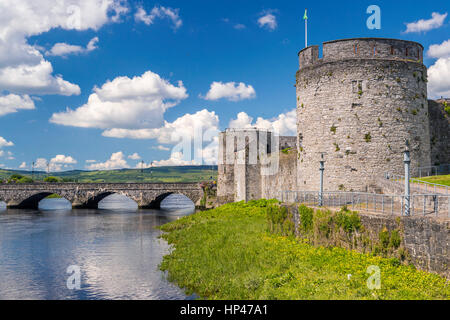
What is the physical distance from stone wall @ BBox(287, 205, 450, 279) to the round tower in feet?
39.7

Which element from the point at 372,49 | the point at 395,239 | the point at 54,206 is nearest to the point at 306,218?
the point at 395,239

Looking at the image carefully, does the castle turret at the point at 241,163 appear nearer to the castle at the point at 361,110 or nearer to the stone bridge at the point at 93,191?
the castle at the point at 361,110

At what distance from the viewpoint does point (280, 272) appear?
47.5ft

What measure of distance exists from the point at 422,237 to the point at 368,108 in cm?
1506

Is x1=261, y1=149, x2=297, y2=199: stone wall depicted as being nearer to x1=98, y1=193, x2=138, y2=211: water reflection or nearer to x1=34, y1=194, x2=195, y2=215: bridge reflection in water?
x1=34, y1=194, x2=195, y2=215: bridge reflection in water

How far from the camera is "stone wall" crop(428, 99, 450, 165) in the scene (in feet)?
97.1

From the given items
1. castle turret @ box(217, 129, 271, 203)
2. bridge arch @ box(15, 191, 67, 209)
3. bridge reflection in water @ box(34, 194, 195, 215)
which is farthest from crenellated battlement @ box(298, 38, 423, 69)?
bridge arch @ box(15, 191, 67, 209)

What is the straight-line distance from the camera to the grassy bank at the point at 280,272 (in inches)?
428

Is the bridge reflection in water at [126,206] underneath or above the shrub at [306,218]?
underneath

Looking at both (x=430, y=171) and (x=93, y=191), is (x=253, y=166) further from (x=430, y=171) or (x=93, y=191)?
(x=93, y=191)

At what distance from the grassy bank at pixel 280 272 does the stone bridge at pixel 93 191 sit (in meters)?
47.3

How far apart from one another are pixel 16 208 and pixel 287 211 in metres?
71.1

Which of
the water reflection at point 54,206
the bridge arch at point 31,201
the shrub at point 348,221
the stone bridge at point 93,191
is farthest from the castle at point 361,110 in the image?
the bridge arch at point 31,201
